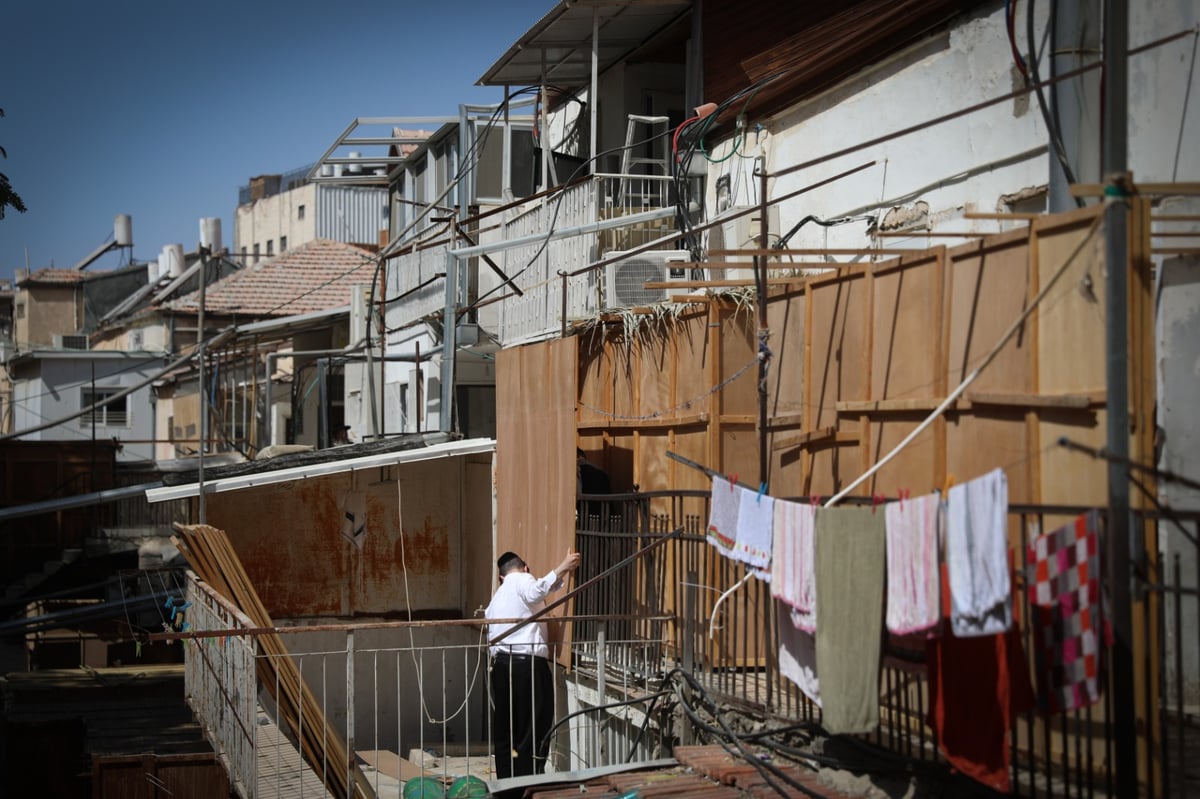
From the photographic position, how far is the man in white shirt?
418 inches

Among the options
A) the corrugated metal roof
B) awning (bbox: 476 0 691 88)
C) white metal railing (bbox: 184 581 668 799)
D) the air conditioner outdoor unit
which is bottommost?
white metal railing (bbox: 184 581 668 799)

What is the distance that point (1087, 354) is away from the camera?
6.43 m

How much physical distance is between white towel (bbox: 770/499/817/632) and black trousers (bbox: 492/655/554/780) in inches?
143

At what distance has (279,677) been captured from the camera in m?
11.7

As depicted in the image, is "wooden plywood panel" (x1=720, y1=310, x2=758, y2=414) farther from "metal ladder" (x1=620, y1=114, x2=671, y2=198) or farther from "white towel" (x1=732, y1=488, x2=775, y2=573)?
"metal ladder" (x1=620, y1=114, x2=671, y2=198)

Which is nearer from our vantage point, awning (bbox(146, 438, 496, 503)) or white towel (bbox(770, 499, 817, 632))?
white towel (bbox(770, 499, 817, 632))

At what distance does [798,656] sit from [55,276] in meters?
49.0

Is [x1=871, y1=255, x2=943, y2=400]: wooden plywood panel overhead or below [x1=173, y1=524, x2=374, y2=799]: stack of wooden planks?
overhead

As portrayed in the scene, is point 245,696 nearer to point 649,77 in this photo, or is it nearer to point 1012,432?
point 1012,432

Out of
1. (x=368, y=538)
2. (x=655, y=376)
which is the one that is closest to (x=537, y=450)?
(x=655, y=376)

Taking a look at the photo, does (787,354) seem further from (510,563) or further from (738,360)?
(510,563)

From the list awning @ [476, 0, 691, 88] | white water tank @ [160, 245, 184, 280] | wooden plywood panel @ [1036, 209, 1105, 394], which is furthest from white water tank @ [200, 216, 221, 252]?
wooden plywood panel @ [1036, 209, 1105, 394]

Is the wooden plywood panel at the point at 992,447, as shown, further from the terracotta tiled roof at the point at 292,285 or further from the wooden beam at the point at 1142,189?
the terracotta tiled roof at the point at 292,285

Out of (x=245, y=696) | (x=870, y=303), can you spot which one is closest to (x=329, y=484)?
(x=245, y=696)
